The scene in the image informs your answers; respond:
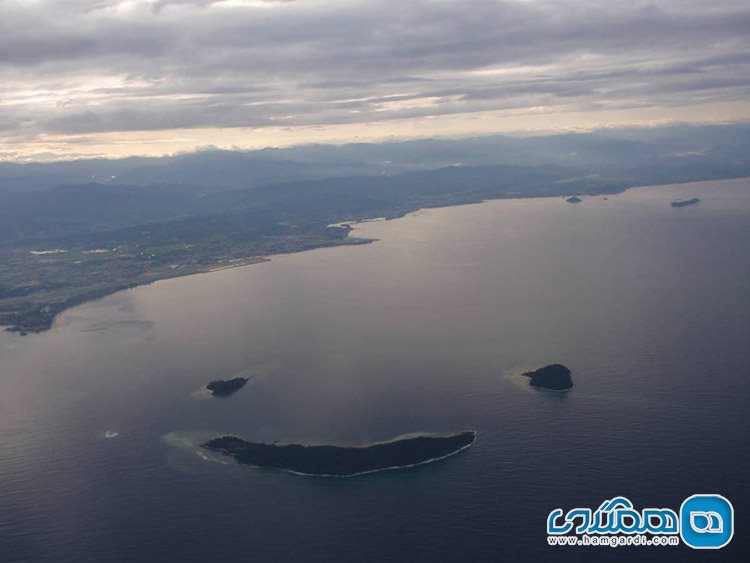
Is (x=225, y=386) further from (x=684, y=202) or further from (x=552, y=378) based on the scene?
(x=684, y=202)

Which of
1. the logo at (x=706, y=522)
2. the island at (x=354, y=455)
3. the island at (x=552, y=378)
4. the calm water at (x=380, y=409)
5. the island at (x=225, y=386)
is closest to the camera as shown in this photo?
the logo at (x=706, y=522)

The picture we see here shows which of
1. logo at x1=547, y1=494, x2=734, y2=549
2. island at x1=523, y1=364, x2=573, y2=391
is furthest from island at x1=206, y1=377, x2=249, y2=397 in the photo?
logo at x1=547, y1=494, x2=734, y2=549

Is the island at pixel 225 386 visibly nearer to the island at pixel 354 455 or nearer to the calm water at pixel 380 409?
the calm water at pixel 380 409

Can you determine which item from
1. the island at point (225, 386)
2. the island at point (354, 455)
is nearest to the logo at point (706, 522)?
the island at point (354, 455)

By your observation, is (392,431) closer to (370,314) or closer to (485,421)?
(485,421)

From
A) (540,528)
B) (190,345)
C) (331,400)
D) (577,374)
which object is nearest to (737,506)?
(540,528)
